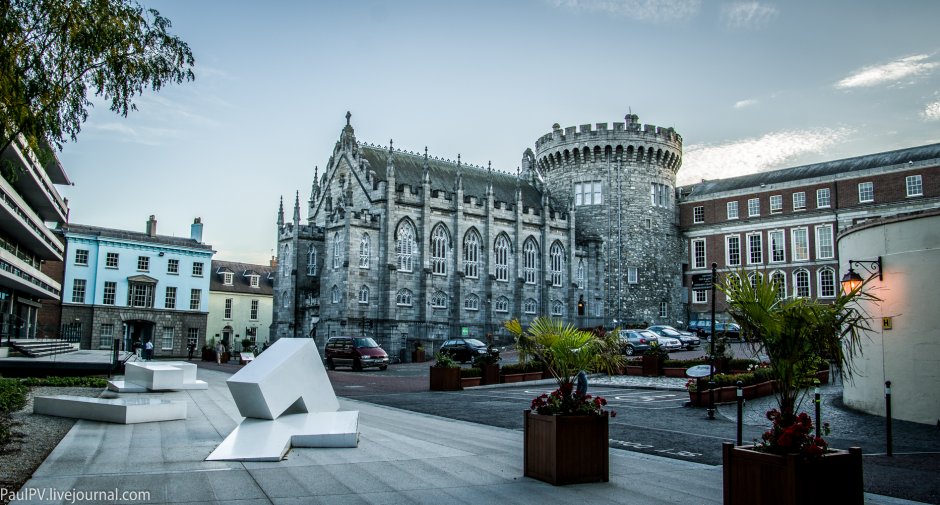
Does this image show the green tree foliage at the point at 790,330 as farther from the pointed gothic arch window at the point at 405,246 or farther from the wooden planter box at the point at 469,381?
the pointed gothic arch window at the point at 405,246

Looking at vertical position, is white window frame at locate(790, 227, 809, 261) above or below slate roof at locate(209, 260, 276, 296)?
above

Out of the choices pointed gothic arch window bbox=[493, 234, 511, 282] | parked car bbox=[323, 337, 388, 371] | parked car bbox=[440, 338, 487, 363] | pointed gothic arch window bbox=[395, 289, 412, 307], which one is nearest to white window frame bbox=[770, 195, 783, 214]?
pointed gothic arch window bbox=[493, 234, 511, 282]

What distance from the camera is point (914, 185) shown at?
53188 mm

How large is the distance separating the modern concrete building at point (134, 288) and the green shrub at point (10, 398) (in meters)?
40.8

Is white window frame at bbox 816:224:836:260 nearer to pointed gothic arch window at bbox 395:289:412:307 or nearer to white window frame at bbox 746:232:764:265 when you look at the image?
white window frame at bbox 746:232:764:265

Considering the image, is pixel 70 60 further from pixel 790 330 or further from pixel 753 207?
pixel 753 207

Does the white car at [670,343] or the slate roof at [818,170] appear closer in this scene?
the white car at [670,343]

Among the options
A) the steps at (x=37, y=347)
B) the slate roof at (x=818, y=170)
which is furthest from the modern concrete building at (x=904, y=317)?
the slate roof at (x=818, y=170)

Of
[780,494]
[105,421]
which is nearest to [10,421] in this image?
[105,421]

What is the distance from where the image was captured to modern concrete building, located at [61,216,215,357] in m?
56.6

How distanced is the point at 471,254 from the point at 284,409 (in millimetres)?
45585

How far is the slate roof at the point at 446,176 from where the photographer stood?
5778 centimetres

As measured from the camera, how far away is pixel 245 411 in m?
12.5

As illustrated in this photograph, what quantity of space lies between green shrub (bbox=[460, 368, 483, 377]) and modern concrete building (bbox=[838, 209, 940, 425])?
13.9m
